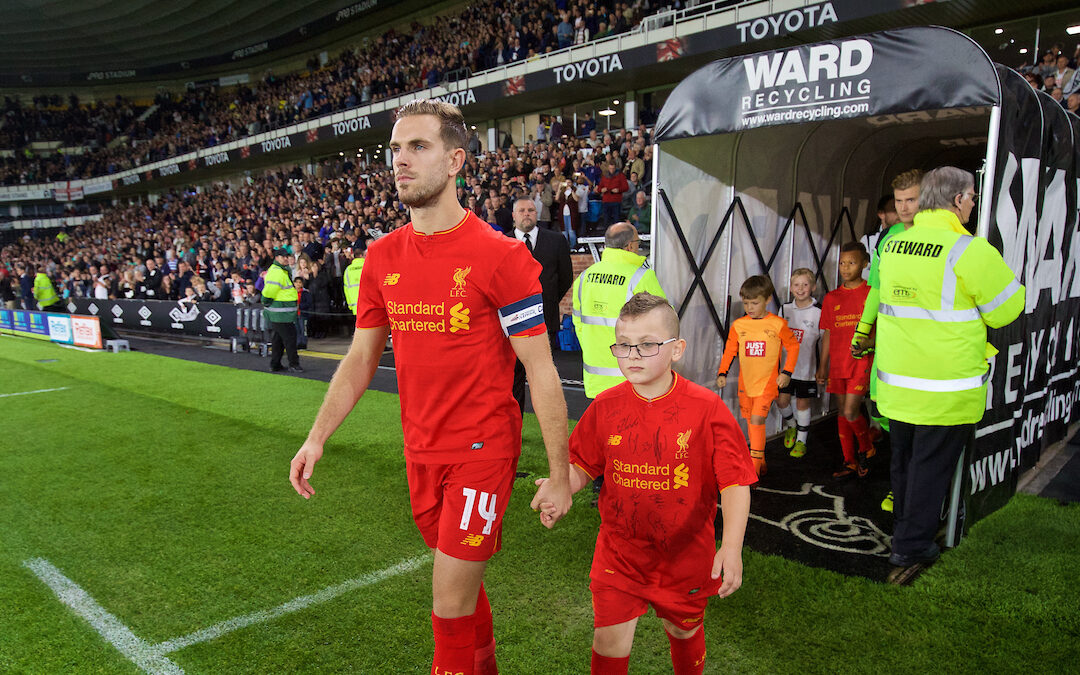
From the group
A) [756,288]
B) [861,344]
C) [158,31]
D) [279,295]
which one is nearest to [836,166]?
[756,288]

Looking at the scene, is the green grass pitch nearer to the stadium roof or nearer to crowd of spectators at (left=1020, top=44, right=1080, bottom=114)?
crowd of spectators at (left=1020, top=44, right=1080, bottom=114)

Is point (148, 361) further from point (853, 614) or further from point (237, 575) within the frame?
point (853, 614)

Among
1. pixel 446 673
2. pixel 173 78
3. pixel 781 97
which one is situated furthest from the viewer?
pixel 173 78

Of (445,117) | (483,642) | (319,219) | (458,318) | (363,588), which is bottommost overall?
(363,588)

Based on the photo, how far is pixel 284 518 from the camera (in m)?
4.93

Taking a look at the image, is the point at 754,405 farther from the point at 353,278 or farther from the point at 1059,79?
the point at 1059,79

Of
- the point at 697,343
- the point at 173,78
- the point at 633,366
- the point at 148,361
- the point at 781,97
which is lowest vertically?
the point at 148,361

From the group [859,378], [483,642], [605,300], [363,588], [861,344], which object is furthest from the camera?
[859,378]

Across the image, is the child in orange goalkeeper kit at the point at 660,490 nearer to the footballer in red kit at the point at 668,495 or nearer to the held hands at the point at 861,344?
the footballer in red kit at the point at 668,495

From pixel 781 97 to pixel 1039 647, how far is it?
3.51 meters

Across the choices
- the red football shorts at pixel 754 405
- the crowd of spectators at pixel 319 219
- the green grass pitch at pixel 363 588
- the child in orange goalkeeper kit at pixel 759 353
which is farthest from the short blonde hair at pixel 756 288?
the crowd of spectators at pixel 319 219

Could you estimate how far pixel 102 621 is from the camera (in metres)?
3.52

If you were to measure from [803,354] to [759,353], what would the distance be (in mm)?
1043

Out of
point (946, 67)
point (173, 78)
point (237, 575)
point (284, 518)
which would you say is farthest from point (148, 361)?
point (173, 78)
